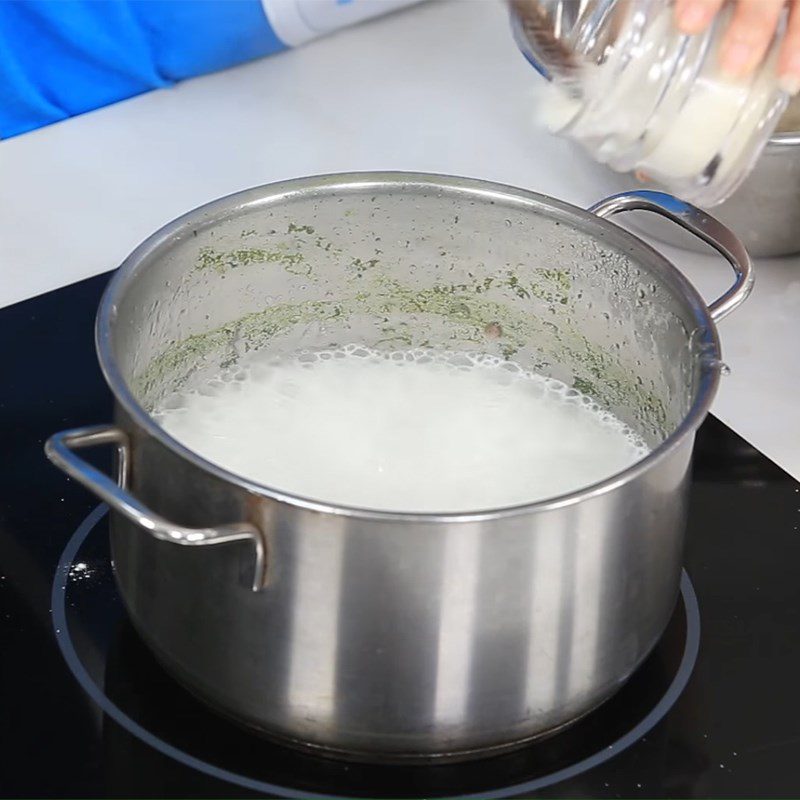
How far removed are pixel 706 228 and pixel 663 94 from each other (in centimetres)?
8

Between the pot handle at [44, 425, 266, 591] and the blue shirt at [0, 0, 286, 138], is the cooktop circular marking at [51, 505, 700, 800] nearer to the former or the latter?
the pot handle at [44, 425, 266, 591]

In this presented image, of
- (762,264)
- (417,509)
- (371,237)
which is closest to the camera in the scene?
(417,509)

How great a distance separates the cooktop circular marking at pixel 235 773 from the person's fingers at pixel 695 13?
0.29 meters

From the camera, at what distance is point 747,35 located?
708 millimetres

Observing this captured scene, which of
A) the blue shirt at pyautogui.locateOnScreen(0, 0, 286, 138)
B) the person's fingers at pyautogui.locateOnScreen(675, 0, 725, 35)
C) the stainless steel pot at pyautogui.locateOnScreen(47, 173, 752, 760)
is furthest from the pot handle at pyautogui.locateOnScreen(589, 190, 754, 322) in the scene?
the blue shirt at pyautogui.locateOnScreen(0, 0, 286, 138)

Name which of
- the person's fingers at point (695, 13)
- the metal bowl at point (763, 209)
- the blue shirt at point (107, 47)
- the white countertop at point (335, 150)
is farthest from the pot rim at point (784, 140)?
the blue shirt at point (107, 47)

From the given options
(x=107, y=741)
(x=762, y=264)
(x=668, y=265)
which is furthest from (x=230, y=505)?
(x=762, y=264)

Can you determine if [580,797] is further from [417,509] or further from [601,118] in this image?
[601,118]

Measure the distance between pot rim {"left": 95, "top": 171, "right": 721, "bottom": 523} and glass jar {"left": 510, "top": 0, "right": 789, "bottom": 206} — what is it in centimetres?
5

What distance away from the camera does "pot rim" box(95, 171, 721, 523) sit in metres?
0.54

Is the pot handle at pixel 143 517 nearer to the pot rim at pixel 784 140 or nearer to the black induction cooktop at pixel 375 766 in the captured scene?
the black induction cooktop at pixel 375 766

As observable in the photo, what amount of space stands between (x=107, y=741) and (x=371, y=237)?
329 mm

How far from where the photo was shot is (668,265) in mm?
718

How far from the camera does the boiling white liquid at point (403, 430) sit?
733mm
